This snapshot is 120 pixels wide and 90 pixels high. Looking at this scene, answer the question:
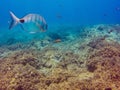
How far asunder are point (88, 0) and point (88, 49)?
653 feet

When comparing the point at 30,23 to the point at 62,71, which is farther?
the point at 62,71

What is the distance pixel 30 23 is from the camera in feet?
13.0

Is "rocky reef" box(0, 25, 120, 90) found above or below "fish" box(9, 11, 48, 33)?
below

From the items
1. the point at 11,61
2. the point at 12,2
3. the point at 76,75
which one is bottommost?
the point at 76,75

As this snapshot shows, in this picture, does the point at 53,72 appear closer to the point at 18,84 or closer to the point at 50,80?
the point at 50,80

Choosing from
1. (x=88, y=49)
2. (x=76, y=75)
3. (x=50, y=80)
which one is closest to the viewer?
(x=50, y=80)

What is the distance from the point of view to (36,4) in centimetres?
19950

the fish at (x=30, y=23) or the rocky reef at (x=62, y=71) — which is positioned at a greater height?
the fish at (x=30, y=23)

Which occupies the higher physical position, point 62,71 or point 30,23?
point 30,23

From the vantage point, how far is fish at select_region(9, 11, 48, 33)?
389 centimetres

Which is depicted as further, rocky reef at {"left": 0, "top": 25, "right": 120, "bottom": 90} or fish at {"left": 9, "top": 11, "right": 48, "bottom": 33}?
rocky reef at {"left": 0, "top": 25, "right": 120, "bottom": 90}

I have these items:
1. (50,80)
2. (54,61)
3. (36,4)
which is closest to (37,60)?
(54,61)

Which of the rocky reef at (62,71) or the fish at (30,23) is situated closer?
the fish at (30,23)

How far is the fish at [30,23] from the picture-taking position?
3889 mm
